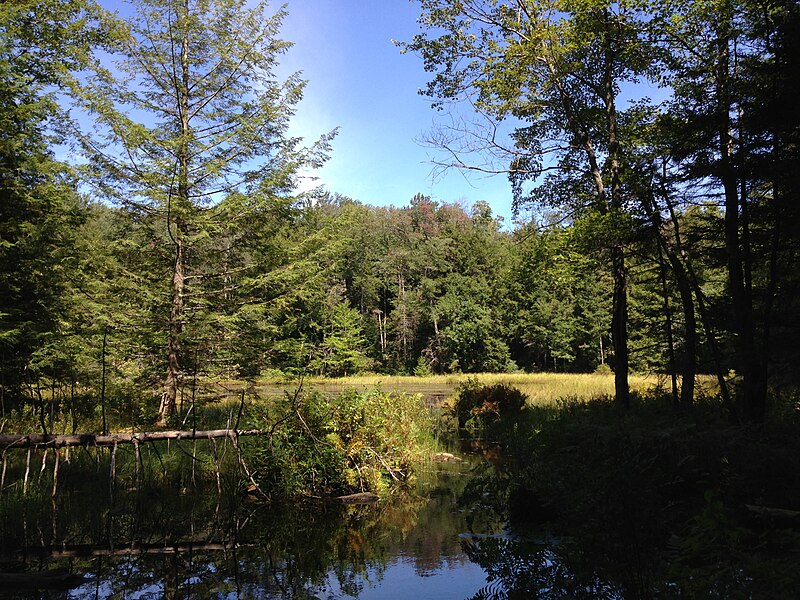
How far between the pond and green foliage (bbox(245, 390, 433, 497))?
1.64ft

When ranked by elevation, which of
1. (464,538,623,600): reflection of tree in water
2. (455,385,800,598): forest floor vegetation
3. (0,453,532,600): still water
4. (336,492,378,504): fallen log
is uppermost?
(455,385,800,598): forest floor vegetation

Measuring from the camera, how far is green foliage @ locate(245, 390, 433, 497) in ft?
31.7

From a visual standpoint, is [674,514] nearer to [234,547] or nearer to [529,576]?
[529,576]

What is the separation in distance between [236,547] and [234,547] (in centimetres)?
3

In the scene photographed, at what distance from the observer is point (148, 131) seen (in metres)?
12.6

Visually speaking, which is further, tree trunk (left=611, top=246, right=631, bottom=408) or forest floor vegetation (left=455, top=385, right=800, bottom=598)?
tree trunk (left=611, top=246, right=631, bottom=408)

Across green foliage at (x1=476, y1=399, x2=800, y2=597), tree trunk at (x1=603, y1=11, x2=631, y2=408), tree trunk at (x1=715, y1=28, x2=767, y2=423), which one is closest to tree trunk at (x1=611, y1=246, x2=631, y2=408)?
tree trunk at (x1=603, y1=11, x2=631, y2=408)

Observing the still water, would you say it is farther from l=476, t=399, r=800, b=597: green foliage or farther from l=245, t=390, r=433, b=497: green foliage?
l=476, t=399, r=800, b=597: green foliage

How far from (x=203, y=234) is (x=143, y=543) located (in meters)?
7.41

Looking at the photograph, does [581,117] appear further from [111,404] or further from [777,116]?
[111,404]

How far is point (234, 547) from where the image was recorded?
711 cm

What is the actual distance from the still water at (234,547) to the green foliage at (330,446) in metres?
0.53

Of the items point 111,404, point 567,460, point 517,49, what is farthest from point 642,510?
point 517,49

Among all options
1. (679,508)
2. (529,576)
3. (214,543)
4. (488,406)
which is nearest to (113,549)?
(214,543)
